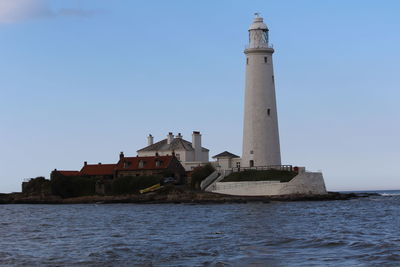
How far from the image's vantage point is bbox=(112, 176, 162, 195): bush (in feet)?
222

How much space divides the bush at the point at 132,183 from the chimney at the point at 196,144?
9900mm

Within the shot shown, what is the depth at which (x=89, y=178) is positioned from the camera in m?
71.8

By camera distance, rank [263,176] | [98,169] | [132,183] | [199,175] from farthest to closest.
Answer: [98,169] < [132,183] < [199,175] < [263,176]

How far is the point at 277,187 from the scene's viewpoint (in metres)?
59.7

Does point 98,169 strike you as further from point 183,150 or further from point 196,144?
point 196,144

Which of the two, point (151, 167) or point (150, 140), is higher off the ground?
point (150, 140)

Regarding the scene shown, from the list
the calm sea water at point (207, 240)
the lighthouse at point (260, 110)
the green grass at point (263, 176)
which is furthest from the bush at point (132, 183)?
the calm sea water at point (207, 240)

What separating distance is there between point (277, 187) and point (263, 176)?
269 centimetres

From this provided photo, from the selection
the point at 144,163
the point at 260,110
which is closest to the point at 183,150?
the point at 144,163

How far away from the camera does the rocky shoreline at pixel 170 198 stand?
5866cm

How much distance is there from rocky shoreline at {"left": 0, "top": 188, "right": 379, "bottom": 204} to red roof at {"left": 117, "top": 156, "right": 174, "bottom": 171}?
17.3 feet

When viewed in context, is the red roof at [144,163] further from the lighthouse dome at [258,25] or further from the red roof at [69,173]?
the lighthouse dome at [258,25]

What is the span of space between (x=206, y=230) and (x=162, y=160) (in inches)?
1524

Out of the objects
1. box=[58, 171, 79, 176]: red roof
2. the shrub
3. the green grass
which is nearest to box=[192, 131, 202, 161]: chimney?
the green grass
